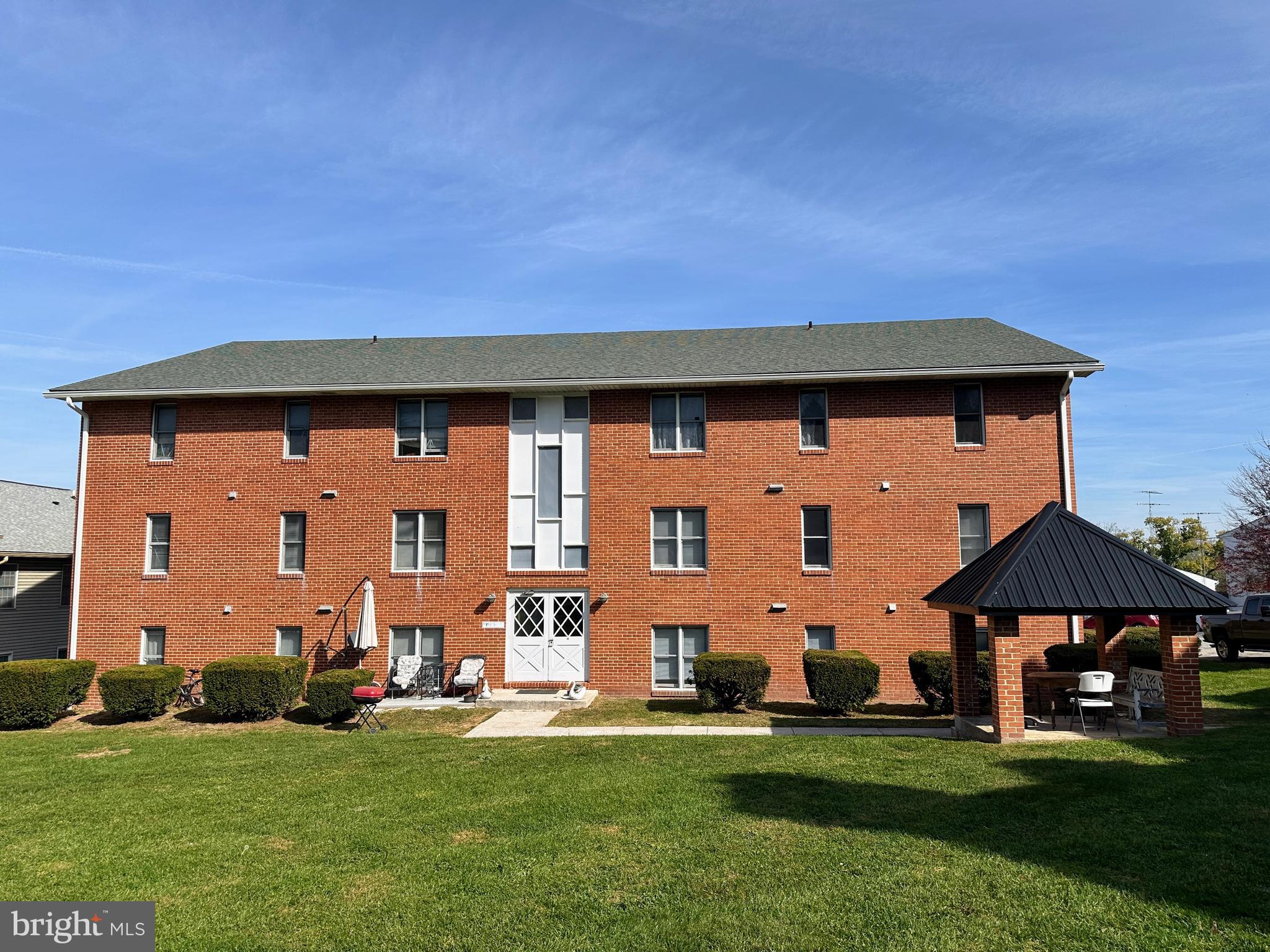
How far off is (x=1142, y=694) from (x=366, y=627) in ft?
49.7

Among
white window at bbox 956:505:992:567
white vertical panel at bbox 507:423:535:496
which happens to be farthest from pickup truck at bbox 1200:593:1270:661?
white vertical panel at bbox 507:423:535:496

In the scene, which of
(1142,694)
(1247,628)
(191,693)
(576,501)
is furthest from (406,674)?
(1247,628)

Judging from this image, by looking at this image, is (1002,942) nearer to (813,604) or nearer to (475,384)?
(813,604)

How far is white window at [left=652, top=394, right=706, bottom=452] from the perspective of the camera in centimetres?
1953

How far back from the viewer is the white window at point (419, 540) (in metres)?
19.6

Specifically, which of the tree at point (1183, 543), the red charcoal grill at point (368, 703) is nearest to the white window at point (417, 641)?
the red charcoal grill at point (368, 703)

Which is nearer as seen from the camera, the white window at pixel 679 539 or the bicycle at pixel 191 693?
the bicycle at pixel 191 693

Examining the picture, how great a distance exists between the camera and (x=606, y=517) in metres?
19.4

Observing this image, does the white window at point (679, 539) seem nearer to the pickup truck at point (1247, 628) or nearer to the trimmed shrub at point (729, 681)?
the trimmed shrub at point (729, 681)

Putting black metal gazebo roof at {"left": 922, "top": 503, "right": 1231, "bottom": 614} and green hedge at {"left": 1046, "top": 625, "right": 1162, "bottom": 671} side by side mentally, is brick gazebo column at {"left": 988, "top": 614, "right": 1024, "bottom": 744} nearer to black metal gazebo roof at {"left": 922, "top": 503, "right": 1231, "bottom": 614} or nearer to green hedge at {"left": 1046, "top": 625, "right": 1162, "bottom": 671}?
black metal gazebo roof at {"left": 922, "top": 503, "right": 1231, "bottom": 614}

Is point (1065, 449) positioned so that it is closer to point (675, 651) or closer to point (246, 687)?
point (675, 651)

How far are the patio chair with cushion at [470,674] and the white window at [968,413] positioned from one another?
1213 cm

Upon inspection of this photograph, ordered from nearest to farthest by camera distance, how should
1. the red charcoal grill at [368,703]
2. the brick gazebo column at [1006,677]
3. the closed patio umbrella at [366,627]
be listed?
the brick gazebo column at [1006,677], the red charcoal grill at [368,703], the closed patio umbrella at [366,627]

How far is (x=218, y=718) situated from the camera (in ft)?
55.1
